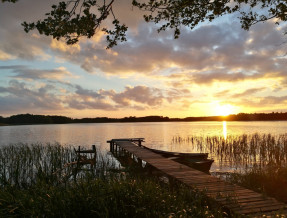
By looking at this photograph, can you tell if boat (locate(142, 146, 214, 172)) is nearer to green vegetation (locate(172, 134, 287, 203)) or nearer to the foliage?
green vegetation (locate(172, 134, 287, 203))

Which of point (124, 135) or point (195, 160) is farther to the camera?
point (124, 135)

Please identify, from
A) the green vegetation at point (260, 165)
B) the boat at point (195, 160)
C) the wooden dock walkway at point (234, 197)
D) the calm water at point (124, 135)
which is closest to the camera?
the wooden dock walkway at point (234, 197)

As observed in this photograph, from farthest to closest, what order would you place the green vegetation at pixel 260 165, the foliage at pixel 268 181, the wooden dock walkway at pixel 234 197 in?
the green vegetation at pixel 260 165 → the foliage at pixel 268 181 → the wooden dock walkway at pixel 234 197

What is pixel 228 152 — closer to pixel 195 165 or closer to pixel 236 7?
pixel 195 165

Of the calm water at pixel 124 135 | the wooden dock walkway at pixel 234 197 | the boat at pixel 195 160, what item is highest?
the wooden dock walkway at pixel 234 197

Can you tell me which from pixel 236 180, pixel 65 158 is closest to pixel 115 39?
pixel 236 180

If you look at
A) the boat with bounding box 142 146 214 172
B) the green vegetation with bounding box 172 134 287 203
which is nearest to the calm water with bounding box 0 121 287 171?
the green vegetation with bounding box 172 134 287 203

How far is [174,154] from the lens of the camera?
687 inches

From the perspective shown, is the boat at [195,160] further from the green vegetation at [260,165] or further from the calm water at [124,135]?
the calm water at [124,135]

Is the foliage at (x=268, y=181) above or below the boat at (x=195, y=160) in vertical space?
below

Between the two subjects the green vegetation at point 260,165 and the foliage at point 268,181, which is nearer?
the foliage at point 268,181

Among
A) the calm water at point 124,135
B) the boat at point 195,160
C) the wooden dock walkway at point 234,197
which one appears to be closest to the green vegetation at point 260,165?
the boat at point 195,160

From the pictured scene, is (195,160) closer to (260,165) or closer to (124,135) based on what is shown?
(260,165)

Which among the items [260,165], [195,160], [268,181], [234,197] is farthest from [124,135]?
[234,197]
